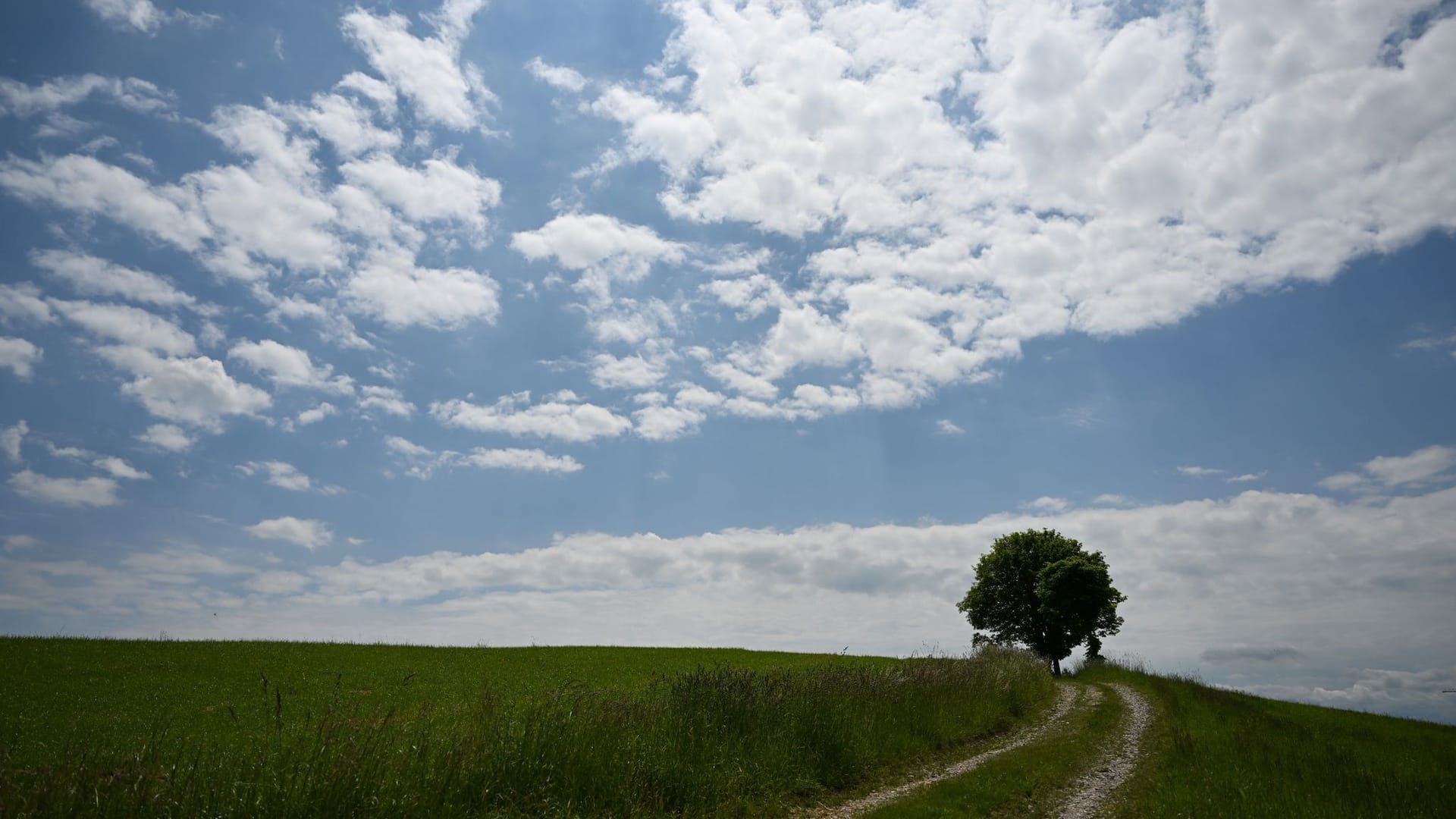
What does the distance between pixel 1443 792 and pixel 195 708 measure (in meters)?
33.9

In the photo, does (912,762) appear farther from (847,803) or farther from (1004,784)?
(847,803)

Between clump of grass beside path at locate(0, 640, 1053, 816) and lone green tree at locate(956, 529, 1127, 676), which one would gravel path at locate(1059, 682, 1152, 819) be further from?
lone green tree at locate(956, 529, 1127, 676)

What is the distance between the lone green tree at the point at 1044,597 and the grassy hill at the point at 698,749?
21347 millimetres

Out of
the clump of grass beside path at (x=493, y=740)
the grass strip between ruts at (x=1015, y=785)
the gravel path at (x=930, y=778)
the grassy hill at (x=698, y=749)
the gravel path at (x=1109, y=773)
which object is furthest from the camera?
the gravel path at (x=1109, y=773)

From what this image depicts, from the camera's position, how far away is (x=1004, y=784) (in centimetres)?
1346

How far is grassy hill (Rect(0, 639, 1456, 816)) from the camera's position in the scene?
28.8ft

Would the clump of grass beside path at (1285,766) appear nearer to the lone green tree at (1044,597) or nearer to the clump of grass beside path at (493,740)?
the clump of grass beside path at (493,740)

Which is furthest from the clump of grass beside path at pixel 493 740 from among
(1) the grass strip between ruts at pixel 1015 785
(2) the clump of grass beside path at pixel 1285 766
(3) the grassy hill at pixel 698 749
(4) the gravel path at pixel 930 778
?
(2) the clump of grass beside path at pixel 1285 766

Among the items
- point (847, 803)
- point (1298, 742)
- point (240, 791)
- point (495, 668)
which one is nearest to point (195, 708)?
point (495, 668)

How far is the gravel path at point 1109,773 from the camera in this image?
40.7 feet

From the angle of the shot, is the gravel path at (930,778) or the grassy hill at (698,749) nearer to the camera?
the grassy hill at (698,749)

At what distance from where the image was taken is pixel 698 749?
1296 cm

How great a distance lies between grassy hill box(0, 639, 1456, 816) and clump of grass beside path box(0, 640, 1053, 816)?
0.04 metres

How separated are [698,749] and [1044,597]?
4484 centimetres
